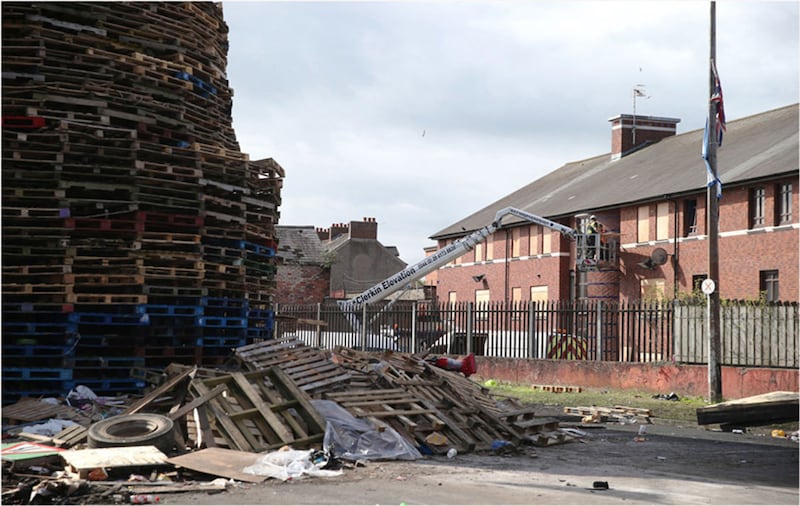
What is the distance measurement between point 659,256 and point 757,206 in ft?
16.0

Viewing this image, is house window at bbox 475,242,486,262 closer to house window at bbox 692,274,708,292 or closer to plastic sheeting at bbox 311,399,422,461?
house window at bbox 692,274,708,292

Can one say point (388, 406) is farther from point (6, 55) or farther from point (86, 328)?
point (6, 55)

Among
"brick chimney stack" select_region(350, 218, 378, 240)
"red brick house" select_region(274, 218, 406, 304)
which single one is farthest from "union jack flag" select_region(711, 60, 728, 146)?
"brick chimney stack" select_region(350, 218, 378, 240)

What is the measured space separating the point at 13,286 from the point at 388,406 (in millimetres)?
6386

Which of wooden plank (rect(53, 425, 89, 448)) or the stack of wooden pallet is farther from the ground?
the stack of wooden pallet

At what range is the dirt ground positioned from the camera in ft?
29.2

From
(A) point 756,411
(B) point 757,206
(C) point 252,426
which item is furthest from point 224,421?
(B) point 757,206

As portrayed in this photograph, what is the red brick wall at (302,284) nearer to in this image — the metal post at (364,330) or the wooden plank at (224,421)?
the metal post at (364,330)

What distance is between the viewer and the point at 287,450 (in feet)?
36.4

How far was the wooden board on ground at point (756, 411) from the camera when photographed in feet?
45.1

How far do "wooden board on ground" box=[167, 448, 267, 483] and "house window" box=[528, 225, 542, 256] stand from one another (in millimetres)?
34832

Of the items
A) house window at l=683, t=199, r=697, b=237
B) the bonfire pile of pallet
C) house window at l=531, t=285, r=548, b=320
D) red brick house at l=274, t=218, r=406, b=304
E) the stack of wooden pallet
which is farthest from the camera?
red brick house at l=274, t=218, r=406, b=304

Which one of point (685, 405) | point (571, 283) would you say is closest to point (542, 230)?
point (571, 283)

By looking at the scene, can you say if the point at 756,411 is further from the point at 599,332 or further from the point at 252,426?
the point at 599,332
